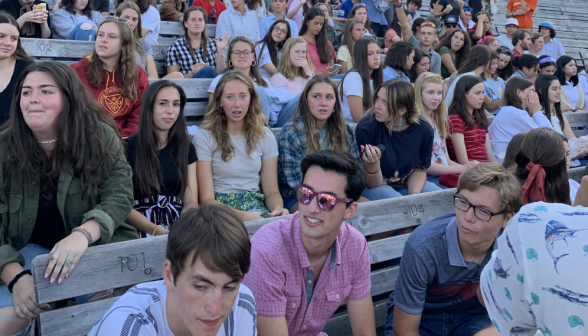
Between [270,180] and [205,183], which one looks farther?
[270,180]

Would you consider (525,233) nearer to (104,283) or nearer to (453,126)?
(104,283)

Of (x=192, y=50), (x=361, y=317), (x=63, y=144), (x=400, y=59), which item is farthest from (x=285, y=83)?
(x=361, y=317)

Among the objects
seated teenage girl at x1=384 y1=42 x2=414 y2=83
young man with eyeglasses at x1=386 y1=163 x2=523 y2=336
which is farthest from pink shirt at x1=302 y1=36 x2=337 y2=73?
young man with eyeglasses at x1=386 y1=163 x2=523 y2=336

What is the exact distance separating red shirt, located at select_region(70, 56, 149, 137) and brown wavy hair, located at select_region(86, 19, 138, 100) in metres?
0.03

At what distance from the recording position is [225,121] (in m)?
3.69

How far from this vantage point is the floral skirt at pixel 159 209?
3172 mm

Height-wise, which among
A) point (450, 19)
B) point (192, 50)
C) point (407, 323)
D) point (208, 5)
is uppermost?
point (208, 5)

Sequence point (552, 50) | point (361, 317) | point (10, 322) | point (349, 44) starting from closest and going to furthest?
point (10, 322) < point (361, 317) < point (349, 44) < point (552, 50)

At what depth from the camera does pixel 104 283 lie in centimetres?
220

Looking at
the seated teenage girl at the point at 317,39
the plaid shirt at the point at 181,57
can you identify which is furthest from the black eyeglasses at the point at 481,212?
the seated teenage girl at the point at 317,39

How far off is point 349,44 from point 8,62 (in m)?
4.27

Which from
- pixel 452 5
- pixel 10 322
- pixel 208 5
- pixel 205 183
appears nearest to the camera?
pixel 10 322

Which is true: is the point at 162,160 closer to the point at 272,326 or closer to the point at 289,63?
the point at 272,326

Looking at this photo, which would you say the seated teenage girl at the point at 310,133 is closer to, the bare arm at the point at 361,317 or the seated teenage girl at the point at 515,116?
the bare arm at the point at 361,317
